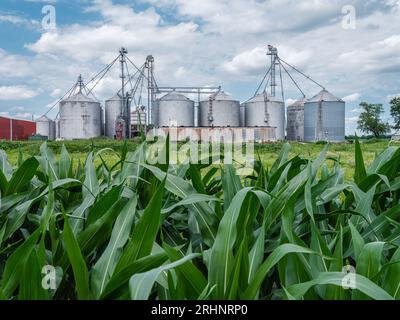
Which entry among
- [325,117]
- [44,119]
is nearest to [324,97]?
[325,117]

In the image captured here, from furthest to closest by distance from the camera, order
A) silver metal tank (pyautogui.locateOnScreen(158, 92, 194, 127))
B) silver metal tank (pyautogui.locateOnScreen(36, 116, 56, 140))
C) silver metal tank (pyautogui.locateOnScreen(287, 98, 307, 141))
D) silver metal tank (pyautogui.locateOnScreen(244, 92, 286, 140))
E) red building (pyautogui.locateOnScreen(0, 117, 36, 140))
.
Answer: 1. red building (pyautogui.locateOnScreen(0, 117, 36, 140))
2. silver metal tank (pyautogui.locateOnScreen(36, 116, 56, 140))
3. silver metal tank (pyautogui.locateOnScreen(287, 98, 307, 141))
4. silver metal tank (pyautogui.locateOnScreen(244, 92, 286, 140))
5. silver metal tank (pyautogui.locateOnScreen(158, 92, 194, 127))

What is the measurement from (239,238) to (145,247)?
20 cm

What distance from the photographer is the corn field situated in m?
0.74

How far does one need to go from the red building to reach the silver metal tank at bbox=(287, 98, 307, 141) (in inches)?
847

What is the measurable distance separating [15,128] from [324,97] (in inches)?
1086

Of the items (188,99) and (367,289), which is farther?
(188,99)

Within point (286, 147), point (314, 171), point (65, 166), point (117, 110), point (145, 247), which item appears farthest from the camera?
point (117, 110)

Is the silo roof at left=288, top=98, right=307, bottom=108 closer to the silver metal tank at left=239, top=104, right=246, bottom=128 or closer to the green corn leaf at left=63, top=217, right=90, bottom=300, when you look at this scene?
the silver metal tank at left=239, top=104, right=246, bottom=128

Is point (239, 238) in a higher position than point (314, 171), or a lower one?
lower

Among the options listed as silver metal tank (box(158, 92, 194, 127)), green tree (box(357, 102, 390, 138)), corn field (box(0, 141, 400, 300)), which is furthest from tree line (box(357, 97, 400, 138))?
corn field (box(0, 141, 400, 300))

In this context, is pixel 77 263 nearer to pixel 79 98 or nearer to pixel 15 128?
pixel 79 98
